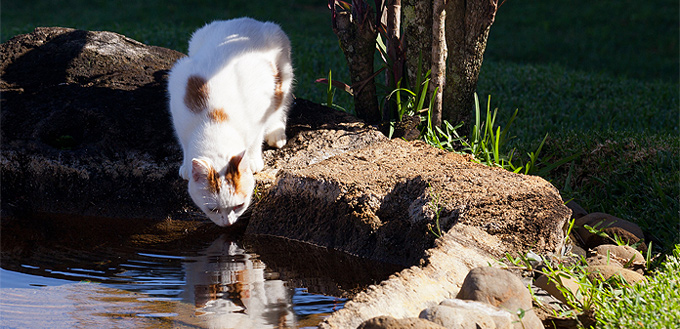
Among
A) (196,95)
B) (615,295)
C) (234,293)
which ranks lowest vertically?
(234,293)

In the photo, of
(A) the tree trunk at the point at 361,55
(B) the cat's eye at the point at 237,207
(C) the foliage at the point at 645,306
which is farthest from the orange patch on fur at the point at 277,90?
(C) the foliage at the point at 645,306

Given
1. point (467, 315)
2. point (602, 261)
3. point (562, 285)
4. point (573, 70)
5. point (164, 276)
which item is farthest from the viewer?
point (573, 70)

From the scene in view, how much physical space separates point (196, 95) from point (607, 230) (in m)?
2.65

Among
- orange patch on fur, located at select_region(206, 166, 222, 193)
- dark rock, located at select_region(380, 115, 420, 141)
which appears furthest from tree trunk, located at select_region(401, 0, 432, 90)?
orange patch on fur, located at select_region(206, 166, 222, 193)

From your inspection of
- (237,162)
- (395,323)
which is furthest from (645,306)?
(237,162)

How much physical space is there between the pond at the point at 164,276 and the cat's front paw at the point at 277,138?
76 centimetres

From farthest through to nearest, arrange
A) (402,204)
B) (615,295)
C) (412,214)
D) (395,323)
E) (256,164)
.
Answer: (256,164) → (402,204) → (412,214) → (615,295) → (395,323)

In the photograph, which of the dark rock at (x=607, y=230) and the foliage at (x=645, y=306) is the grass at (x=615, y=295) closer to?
the foliage at (x=645, y=306)

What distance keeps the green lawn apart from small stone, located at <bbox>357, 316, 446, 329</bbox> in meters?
2.11

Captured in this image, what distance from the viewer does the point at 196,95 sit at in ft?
13.1

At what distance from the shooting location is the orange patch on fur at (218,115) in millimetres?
3898

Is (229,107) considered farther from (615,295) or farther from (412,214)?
(615,295)

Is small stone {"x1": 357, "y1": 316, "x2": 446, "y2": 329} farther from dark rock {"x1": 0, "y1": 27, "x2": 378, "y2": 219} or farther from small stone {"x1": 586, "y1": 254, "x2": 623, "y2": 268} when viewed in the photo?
dark rock {"x1": 0, "y1": 27, "x2": 378, "y2": 219}

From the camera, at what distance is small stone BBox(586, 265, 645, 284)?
3.03 meters
